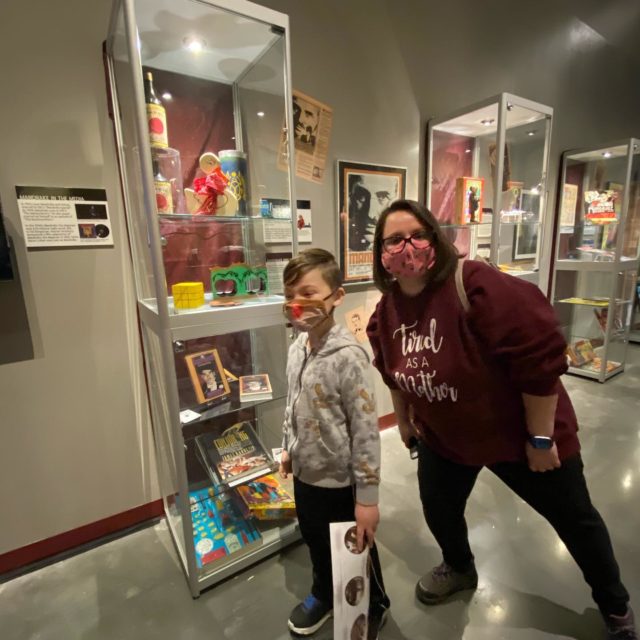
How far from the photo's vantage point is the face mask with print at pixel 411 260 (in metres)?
0.99

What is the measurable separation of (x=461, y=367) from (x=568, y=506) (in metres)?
0.54

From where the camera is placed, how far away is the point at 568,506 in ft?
3.52

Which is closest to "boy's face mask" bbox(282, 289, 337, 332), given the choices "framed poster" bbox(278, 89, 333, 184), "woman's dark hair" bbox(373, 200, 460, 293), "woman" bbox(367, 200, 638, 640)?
"woman" bbox(367, 200, 638, 640)

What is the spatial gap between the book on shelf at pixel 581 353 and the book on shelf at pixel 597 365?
0.02m

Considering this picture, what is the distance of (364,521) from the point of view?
1046 millimetres

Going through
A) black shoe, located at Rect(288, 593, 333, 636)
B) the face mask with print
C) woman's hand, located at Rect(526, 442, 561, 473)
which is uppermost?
the face mask with print

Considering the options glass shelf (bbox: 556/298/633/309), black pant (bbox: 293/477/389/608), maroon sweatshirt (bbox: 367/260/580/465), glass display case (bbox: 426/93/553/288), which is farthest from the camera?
glass shelf (bbox: 556/298/633/309)

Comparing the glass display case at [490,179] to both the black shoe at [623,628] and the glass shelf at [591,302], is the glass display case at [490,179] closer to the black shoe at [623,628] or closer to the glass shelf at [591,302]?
the glass shelf at [591,302]

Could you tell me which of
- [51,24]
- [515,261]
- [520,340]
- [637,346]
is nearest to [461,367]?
[520,340]

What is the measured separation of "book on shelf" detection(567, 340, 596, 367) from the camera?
359cm

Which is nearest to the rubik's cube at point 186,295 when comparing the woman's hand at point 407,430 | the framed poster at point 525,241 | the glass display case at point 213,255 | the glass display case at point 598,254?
the glass display case at point 213,255

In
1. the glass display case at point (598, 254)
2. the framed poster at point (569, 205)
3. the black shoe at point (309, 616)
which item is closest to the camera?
the black shoe at point (309, 616)

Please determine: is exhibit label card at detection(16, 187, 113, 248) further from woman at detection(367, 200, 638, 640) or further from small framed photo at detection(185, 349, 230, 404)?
woman at detection(367, 200, 638, 640)

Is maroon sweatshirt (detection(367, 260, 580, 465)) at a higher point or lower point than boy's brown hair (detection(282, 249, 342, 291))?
lower
